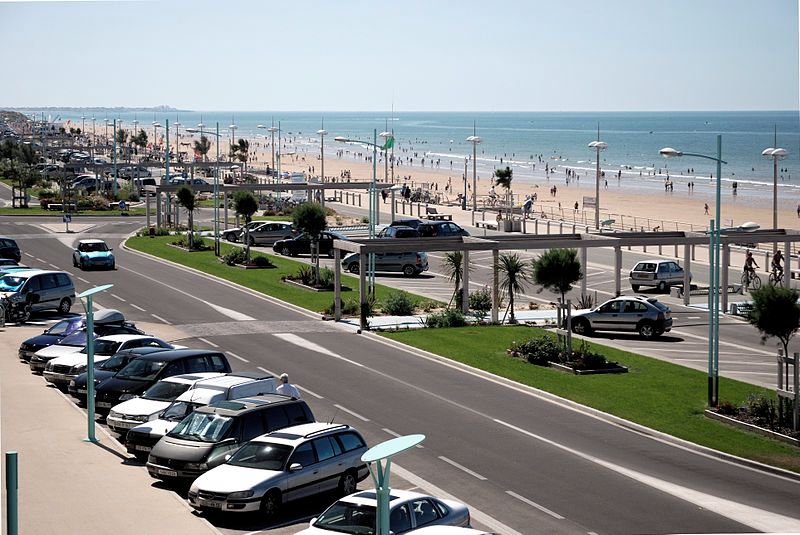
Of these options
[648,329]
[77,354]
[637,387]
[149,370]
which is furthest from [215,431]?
[648,329]

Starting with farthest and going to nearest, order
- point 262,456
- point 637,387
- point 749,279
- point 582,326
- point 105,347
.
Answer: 1. point 749,279
2. point 582,326
3. point 637,387
4. point 105,347
5. point 262,456

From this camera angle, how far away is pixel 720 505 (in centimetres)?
1853

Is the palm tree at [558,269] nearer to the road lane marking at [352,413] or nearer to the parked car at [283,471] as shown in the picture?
the road lane marking at [352,413]

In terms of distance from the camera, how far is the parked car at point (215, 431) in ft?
60.3

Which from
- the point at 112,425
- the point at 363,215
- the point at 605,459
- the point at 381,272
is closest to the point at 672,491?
the point at 605,459

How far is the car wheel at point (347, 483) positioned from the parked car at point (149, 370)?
672 centimetres

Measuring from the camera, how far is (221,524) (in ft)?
55.5

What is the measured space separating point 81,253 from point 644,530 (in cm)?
3687

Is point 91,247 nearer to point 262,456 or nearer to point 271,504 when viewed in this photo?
point 262,456

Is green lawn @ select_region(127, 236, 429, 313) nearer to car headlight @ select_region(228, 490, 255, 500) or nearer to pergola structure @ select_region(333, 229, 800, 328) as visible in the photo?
pergola structure @ select_region(333, 229, 800, 328)

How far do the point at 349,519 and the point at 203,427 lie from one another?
5221mm

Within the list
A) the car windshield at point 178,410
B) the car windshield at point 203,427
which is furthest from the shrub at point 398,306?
the car windshield at point 203,427

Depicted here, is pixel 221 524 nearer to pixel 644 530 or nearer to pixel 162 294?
pixel 644 530

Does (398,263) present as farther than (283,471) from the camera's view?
Yes
